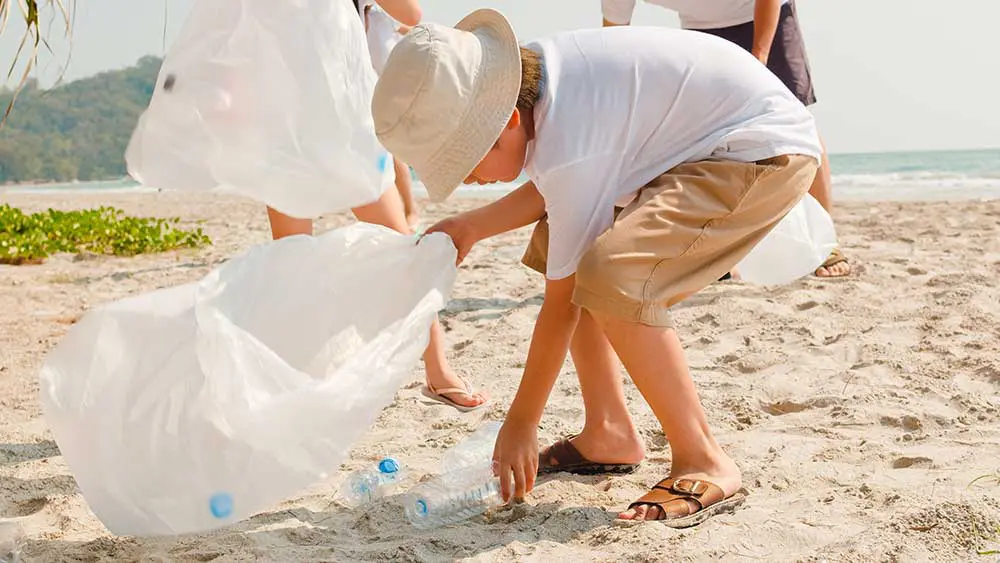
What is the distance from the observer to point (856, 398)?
2.60 metres

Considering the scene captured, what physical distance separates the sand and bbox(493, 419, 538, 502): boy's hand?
0.09m

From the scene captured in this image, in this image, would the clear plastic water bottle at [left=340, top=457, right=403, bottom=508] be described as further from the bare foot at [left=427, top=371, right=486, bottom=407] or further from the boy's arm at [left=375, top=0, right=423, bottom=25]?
the boy's arm at [left=375, top=0, right=423, bottom=25]

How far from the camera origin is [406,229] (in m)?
2.84

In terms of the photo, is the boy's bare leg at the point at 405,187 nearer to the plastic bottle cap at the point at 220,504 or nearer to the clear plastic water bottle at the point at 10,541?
the clear plastic water bottle at the point at 10,541

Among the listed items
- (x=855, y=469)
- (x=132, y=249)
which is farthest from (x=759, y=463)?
(x=132, y=249)

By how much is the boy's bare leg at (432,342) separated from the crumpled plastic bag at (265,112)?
17cm

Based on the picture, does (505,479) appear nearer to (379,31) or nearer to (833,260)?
(379,31)

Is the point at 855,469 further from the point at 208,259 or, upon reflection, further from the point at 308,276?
the point at 208,259

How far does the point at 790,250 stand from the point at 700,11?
1.50m

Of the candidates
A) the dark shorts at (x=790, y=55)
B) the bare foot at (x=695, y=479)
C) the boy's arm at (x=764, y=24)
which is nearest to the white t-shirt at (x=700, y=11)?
the dark shorts at (x=790, y=55)

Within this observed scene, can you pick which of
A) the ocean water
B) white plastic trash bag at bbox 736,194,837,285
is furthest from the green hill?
white plastic trash bag at bbox 736,194,837,285

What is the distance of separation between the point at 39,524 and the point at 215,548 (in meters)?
0.40

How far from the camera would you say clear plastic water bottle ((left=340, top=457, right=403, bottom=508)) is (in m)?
2.13

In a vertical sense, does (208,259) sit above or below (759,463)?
below
